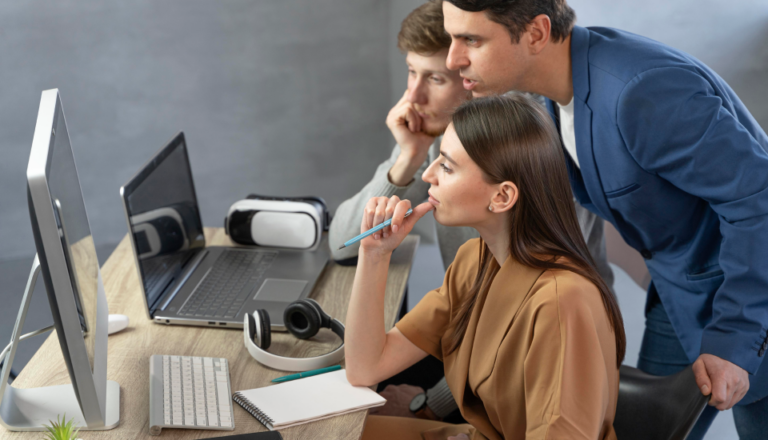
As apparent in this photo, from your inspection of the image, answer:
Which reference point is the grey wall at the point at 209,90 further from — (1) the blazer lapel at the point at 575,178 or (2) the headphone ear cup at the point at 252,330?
(2) the headphone ear cup at the point at 252,330

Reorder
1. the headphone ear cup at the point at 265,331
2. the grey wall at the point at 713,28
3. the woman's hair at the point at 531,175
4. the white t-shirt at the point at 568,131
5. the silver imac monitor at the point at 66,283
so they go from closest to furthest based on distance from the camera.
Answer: the silver imac monitor at the point at 66,283 < the woman's hair at the point at 531,175 < the headphone ear cup at the point at 265,331 < the white t-shirt at the point at 568,131 < the grey wall at the point at 713,28

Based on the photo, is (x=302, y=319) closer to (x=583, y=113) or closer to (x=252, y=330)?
(x=252, y=330)

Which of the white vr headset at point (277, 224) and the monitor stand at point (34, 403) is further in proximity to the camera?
the white vr headset at point (277, 224)

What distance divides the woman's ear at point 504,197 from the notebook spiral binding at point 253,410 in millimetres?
589

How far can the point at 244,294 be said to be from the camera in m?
1.70

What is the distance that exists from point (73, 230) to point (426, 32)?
1.12 m

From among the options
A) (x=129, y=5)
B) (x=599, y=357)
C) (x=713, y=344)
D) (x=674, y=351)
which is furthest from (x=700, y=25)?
(x=129, y=5)

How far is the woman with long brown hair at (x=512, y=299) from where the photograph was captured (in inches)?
44.1

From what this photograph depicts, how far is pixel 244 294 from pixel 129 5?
2.49 m

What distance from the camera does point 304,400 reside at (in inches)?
49.6

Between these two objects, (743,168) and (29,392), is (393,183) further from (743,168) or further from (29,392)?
(29,392)

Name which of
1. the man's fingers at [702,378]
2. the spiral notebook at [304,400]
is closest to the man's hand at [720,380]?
the man's fingers at [702,378]

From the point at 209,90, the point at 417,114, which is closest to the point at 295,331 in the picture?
the point at 417,114

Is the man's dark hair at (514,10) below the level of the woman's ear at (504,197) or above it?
above
